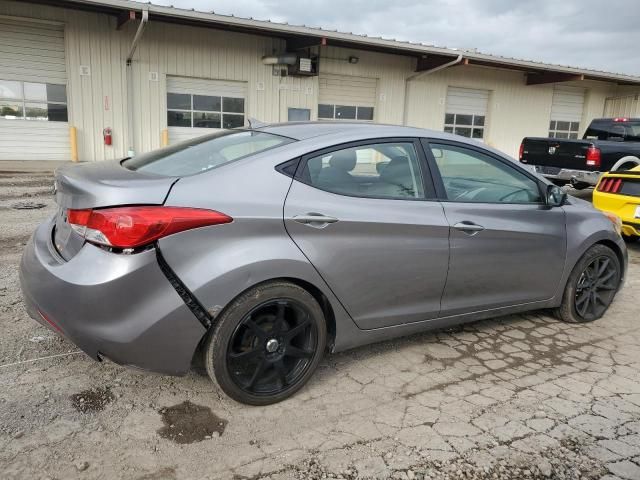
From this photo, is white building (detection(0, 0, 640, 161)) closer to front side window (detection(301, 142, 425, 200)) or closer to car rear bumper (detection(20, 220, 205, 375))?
front side window (detection(301, 142, 425, 200))

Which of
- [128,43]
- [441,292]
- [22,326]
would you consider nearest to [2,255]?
[22,326]

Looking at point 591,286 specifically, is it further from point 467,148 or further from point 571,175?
point 571,175

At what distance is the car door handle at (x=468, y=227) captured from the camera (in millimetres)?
3385

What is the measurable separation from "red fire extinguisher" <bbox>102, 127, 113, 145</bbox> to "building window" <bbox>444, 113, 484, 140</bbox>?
11233 millimetres

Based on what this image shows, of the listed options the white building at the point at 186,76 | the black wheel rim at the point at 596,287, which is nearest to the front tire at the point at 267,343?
the black wheel rim at the point at 596,287

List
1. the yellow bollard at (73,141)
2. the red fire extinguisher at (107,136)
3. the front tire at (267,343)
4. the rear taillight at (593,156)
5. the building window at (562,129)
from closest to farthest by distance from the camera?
the front tire at (267,343), the rear taillight at (593,156), the yellow bollard at (73,141), the red fire extinguisher at (107,136), the building window at (562,129)

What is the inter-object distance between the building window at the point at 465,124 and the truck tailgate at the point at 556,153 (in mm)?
7261

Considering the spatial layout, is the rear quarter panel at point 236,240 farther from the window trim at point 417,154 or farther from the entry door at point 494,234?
the entry door at point 494,234

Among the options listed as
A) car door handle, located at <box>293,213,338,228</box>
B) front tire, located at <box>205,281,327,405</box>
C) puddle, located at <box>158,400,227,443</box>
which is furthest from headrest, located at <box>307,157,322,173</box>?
puddle, located at <box>158,400,227,443</box>

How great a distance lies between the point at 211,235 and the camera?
2561 millimetres

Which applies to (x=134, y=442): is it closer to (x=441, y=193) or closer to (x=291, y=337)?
(x=291, y=337)

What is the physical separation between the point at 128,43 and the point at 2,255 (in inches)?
386

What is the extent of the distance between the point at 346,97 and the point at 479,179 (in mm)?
14093

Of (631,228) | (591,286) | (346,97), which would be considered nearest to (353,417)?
(591,286)
